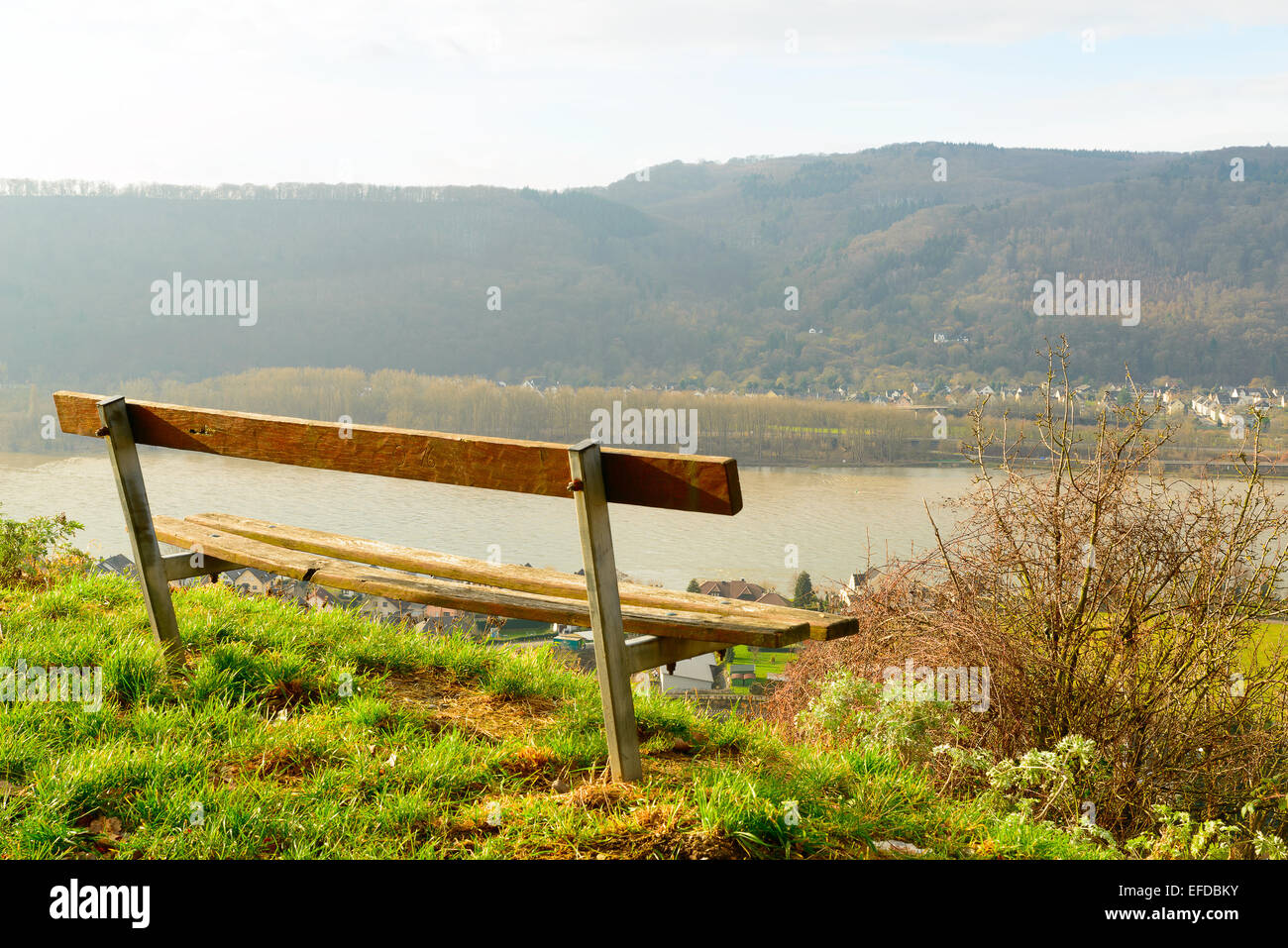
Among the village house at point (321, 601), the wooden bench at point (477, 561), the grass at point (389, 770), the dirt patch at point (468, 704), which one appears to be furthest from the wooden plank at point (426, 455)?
the village house at point (321, 601)

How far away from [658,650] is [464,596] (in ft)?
2.42

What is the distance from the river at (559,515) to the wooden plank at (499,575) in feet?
43.8

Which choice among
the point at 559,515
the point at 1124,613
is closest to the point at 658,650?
the point at 1124,613

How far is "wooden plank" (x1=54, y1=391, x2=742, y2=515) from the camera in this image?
2100 millimetres

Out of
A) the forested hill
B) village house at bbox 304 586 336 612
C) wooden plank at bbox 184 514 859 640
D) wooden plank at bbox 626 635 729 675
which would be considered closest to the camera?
wooden plank at bbox 626 635 729 675

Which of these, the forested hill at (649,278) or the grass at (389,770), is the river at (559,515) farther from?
the forested hill at (649,278)

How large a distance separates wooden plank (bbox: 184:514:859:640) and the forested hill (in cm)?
5098

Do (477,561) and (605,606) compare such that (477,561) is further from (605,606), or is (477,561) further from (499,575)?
(605,606)

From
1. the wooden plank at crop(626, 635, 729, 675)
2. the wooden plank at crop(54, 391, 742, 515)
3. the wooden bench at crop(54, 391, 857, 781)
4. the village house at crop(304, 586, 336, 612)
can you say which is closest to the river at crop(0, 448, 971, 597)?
the village house at crop(304, 586, 336, 612)

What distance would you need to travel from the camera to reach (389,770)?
96.7 inches

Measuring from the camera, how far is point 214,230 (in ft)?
243

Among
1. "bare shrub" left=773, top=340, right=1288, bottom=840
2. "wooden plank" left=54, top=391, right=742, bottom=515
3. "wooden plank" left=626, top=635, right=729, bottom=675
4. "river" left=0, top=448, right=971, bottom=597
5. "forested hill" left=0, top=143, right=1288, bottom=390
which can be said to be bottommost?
"river" left=0, top=448, right=971, bottom=597

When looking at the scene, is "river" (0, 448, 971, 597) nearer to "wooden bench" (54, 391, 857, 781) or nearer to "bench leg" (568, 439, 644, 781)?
"wooden bench" (54, 391, 857, 781)
